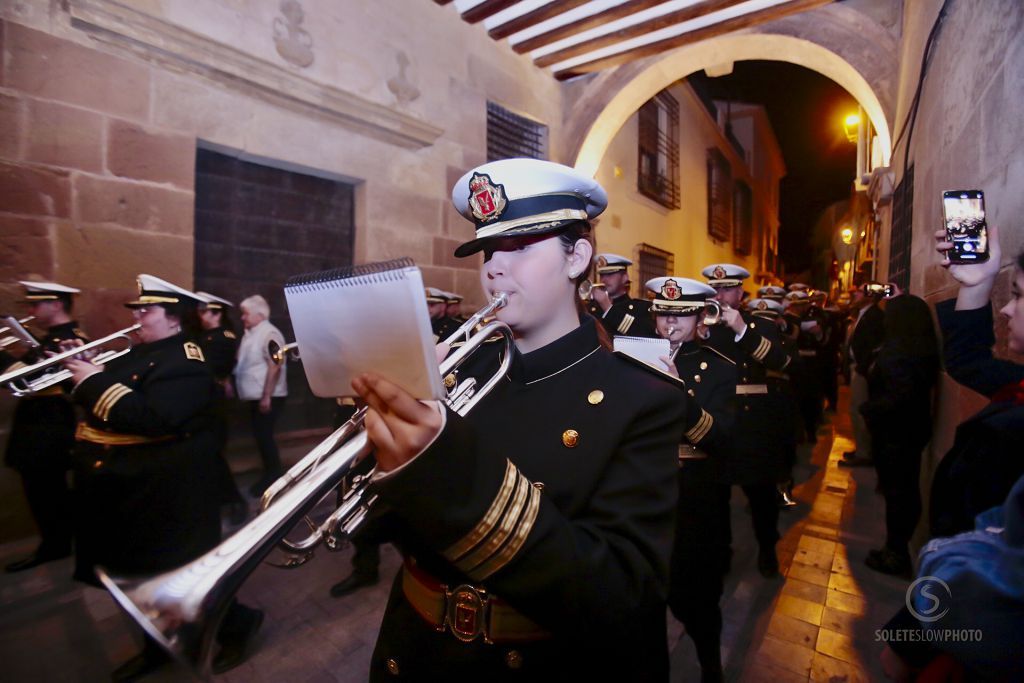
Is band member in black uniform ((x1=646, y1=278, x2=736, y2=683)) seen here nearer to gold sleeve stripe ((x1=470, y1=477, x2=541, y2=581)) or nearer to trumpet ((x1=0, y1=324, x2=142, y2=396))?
gold sleeve stripe ((x1=470, y1=477, x2=541, y2=581))

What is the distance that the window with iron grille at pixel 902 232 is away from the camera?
17.3ft

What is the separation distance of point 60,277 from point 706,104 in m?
16.1

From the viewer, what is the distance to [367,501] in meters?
1.26

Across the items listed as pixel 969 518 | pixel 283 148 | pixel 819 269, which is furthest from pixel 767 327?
pixel 819 269

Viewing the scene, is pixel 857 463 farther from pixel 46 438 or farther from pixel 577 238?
pixel 46 438

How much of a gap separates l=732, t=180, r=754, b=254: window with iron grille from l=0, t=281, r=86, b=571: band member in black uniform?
1923 cm

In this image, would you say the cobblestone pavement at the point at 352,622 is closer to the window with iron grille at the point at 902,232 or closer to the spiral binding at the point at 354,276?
the spiral binding at the point at 354,276

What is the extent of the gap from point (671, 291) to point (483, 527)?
2.82 meters

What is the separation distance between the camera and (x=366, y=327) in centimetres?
78

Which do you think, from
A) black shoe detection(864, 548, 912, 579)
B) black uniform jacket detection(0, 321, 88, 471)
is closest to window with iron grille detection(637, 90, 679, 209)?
black shoe detection(864, 548, 912, 579)

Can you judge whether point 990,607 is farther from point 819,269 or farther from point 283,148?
point 819,269

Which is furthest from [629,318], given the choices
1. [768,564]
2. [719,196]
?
[719,196]

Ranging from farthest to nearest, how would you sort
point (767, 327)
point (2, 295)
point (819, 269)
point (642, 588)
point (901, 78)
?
point (819, 269), point (901, 78), point (767, 327), point (2, 295), point (642, 588)

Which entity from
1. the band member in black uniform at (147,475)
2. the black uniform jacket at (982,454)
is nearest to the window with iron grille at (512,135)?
the band member in black uniform at (147,475)
